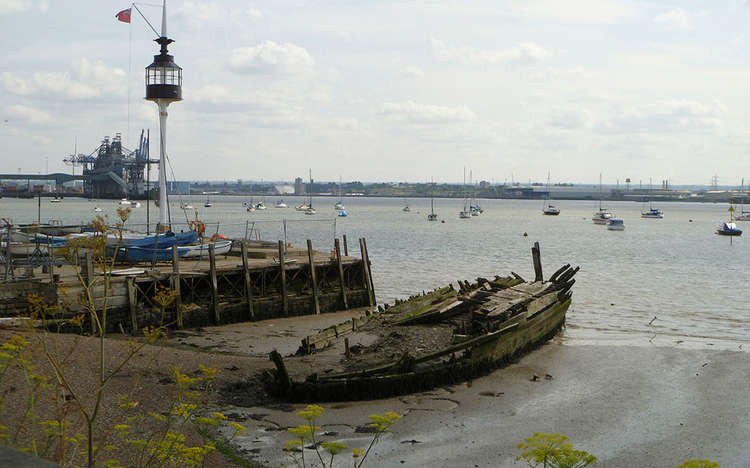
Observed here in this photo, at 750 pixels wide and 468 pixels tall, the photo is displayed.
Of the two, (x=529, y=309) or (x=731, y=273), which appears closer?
(x=529, y=309)

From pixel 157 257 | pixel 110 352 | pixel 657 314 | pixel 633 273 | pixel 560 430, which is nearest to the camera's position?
pixel 560 430

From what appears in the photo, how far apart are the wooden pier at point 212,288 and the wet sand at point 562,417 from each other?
7524 millimetres

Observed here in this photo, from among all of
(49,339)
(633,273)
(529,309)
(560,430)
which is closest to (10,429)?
(49,339)

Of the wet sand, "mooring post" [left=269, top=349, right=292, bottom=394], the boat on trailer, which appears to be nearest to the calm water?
the boat on trailer

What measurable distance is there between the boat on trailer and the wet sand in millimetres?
450

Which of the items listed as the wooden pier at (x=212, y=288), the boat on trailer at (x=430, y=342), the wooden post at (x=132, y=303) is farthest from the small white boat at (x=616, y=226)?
the wooden post at (x=132, y=303)

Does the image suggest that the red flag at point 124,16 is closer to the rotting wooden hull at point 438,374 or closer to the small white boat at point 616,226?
the rotting wooden hull at point 438,374

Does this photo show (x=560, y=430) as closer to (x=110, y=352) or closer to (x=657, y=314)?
(x=110, y=352)

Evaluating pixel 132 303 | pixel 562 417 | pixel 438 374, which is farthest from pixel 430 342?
pixel 132 303

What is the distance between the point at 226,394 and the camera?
59.6 feet

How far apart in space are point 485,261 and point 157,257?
3626 centimetres

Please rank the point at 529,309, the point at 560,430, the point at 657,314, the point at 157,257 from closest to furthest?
the point at 560,430, the point at 529,309, the point at 157,257, the point at 657,314

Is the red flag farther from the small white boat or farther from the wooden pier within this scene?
the small white boat

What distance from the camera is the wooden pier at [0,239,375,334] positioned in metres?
24.2
